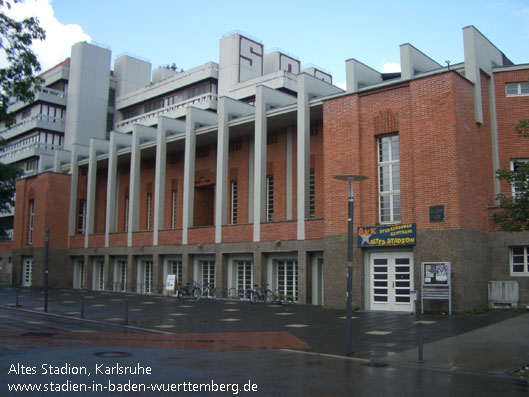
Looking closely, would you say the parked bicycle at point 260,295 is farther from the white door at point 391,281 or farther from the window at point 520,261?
the window at point 520,261

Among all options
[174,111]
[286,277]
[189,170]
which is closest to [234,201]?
[189,170]

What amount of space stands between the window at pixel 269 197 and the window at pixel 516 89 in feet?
44.7

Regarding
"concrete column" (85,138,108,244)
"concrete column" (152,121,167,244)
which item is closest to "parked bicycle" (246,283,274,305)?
"concrete column" (152,121,167,244)

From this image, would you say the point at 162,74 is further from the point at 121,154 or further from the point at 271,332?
the point at 271,332

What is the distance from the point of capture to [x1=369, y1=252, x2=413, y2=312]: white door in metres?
21.3

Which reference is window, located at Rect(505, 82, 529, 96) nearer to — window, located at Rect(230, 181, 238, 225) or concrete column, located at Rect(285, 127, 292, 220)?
concrete column, located at Rect(285, 127, 292, 220)

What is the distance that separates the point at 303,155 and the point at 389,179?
16.7 ft

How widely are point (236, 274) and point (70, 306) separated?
9288mm

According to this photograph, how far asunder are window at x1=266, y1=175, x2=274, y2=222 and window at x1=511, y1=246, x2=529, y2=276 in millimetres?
13569

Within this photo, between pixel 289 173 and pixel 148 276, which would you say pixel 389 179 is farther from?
pixel 148 276

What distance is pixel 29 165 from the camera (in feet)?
192

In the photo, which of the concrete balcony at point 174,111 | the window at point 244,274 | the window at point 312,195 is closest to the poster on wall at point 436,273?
the window at point 312,195

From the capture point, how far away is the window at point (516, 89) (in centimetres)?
2339

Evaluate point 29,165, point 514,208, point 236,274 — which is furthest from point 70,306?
point 29,165
